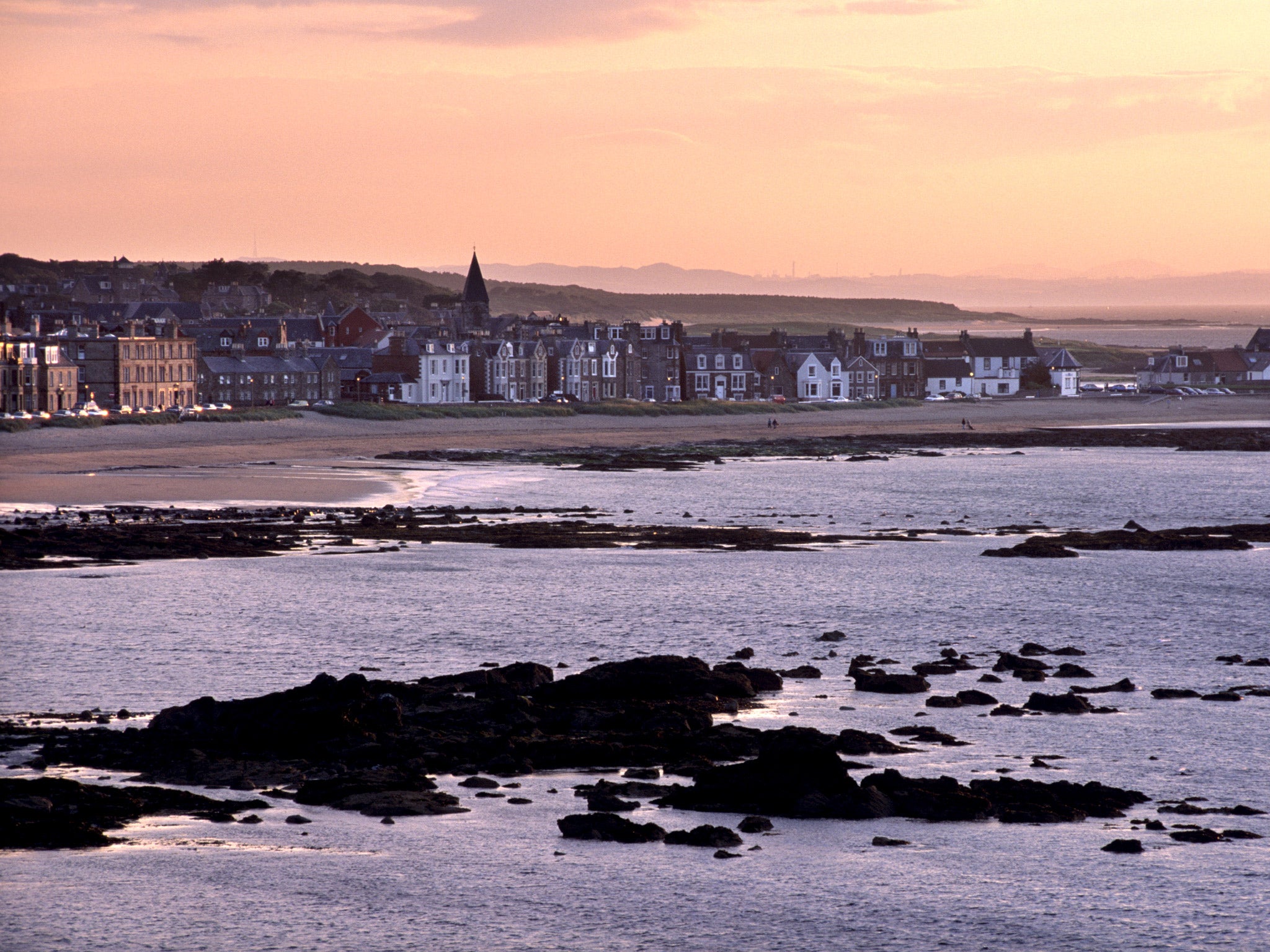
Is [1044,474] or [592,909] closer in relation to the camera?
[592,909]

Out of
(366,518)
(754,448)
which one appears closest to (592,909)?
(366,518)

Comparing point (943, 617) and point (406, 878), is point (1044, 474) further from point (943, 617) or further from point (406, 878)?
point (406, 878)

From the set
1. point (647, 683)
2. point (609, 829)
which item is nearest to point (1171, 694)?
point (647, 683)

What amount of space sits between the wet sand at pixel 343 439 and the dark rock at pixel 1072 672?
3058cm

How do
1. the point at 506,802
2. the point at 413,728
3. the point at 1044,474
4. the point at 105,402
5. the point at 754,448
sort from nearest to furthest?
the point at 506,802
the point at 413,728
the point at 1044,474
the point at 754,448
the point at 105,402

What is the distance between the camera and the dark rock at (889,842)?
1375 centimetres

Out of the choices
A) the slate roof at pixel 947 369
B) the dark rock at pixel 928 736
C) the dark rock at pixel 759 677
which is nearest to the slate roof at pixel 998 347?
the slate roof at pixel 947 369

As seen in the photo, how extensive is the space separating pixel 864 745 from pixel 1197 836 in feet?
13.1

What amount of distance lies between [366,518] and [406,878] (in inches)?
1176

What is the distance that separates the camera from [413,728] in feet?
56.9

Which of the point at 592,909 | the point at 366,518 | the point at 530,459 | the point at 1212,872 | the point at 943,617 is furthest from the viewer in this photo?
the point at 530,459

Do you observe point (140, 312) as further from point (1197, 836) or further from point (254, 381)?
point (1197, 836)

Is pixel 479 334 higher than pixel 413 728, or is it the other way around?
pixel 479 334

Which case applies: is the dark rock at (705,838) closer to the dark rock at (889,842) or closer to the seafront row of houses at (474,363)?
the dark rock at (889,842)
